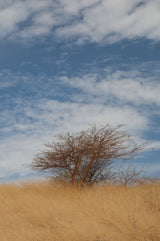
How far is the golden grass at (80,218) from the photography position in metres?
5.95

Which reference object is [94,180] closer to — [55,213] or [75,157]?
[75,157]

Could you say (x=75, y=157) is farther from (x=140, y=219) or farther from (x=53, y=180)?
(x=140, y=219)

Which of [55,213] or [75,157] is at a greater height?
[75,157]

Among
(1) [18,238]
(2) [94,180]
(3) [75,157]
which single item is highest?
(3) [75,157]

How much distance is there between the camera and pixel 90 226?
642 cm

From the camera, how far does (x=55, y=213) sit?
877 cm

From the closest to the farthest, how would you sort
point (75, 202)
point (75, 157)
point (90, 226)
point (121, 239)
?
point (121, 239)
point (90, 226)
point (75, 202)
point (75, 157)

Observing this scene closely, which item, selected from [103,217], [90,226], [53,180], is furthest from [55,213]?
[53,180]

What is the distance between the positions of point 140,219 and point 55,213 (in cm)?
329

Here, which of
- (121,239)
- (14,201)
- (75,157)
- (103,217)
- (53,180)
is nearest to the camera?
(121,239)

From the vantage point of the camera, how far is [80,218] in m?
7.48

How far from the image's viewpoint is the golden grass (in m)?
5.95

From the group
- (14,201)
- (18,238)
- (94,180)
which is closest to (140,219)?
(18,238)

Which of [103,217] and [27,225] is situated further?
[27,225]
